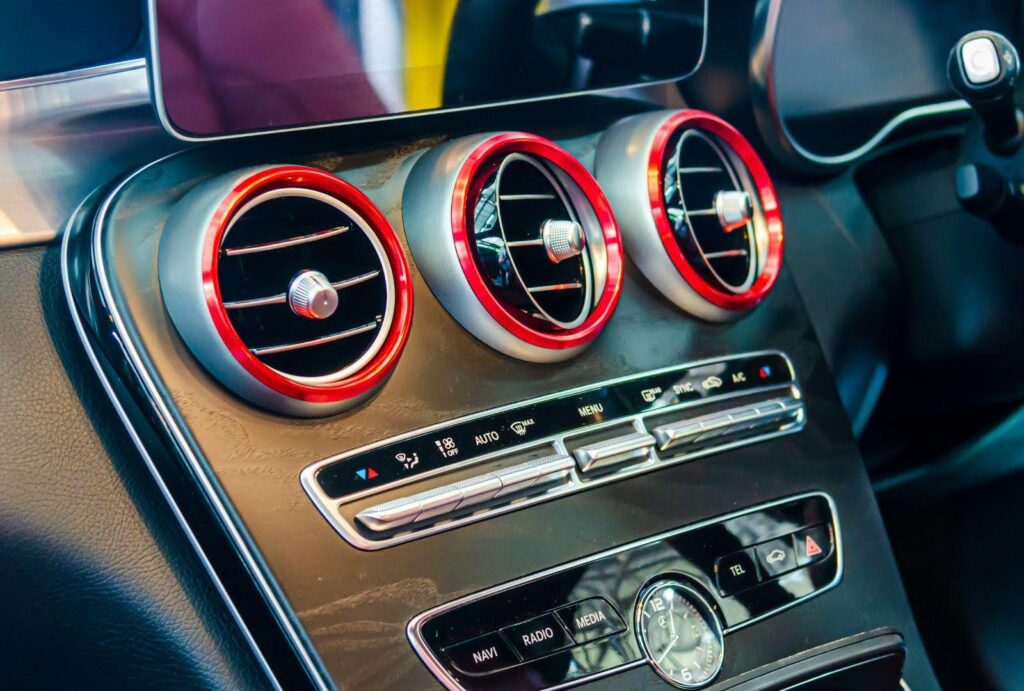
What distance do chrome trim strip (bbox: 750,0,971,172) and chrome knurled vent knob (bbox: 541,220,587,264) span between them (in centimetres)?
40

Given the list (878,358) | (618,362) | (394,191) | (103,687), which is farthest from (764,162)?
(103,687)

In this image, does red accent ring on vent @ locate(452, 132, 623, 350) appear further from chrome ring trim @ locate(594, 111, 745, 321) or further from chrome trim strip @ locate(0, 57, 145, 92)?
chrome trim strip @ locate(0, 57, 145, 92)

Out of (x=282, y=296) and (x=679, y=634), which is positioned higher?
(x=282, y=296)

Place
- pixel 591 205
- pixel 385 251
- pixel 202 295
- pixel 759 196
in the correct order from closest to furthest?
pixel 202 295 → pixel 385 251 → pixel 591 205 → pixel 759 196

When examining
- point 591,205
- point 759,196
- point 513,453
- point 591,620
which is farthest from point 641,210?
point 591,620

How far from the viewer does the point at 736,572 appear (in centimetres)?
85

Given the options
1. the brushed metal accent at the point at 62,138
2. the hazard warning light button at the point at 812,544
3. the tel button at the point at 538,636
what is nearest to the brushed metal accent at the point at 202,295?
the brushed metal accent at the point at 62,138

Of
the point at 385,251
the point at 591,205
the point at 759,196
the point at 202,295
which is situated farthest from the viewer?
the point at 759,196

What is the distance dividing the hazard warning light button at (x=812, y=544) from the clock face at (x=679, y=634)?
14cm

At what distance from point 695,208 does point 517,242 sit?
0.23 metres

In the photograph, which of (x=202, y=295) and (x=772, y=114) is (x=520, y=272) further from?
(x=772, y=114)

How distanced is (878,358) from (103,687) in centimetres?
95

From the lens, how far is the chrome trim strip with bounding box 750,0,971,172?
107 centimetres

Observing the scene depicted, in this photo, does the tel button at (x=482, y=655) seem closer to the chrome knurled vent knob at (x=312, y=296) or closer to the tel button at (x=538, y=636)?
the tel button at (x=538, y=636)
